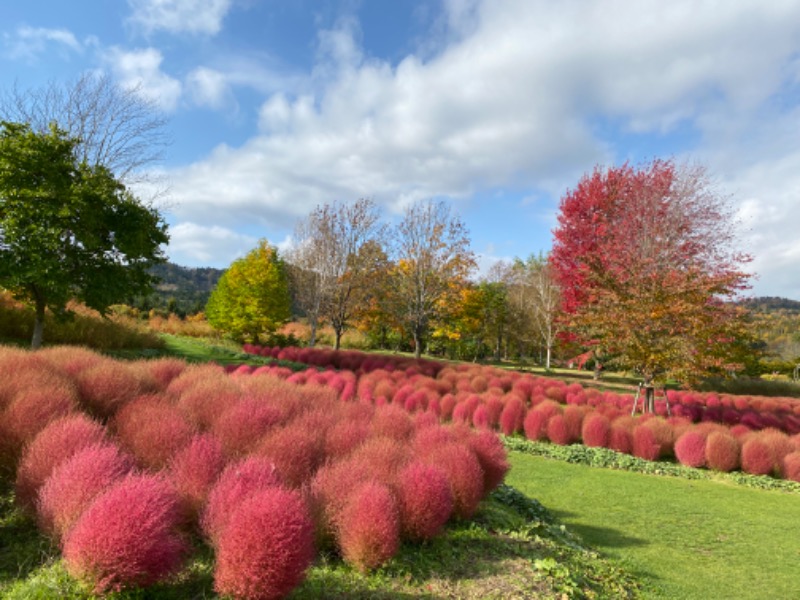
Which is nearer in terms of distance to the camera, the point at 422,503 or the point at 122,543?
the point at 122,543

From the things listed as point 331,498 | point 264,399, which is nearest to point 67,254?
point 264,399

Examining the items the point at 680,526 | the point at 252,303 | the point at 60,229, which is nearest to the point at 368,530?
the point at 680,526

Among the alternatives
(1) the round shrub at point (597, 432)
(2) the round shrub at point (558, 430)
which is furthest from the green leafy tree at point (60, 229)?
(1) the round shrub at point (597, 432)

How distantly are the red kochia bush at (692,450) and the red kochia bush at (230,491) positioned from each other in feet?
34.2

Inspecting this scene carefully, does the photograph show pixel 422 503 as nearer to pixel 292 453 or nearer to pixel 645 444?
pixel 292 453

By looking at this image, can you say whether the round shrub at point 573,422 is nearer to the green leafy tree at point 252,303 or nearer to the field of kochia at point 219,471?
the field of kochia at point 219,471

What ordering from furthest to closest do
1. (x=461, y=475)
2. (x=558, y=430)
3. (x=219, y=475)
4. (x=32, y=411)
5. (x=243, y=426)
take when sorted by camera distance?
(x=558, y=430)
(x=243, y=426)
(x=461, y=475)
(x=32, y=411)
(x=219, y=475)

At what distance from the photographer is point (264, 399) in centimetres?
626

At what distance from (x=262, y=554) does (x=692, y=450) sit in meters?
11.1

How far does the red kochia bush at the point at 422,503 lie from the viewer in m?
4.13

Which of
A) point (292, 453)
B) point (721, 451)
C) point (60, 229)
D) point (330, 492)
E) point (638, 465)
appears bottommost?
point (638, 465)

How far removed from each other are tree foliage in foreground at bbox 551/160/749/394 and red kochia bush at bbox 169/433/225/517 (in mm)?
12431

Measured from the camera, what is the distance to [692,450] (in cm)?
1053

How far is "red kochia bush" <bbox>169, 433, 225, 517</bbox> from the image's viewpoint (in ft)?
12.3
